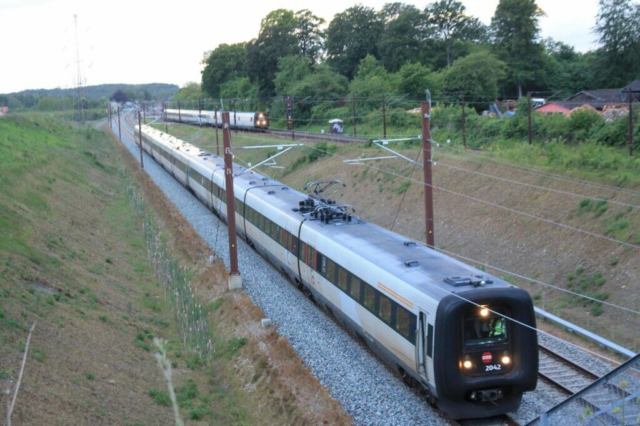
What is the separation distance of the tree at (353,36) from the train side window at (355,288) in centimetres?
7178

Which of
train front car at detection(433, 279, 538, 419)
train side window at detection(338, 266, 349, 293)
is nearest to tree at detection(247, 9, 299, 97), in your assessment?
train side window at detection(338, 266, 349, 293)

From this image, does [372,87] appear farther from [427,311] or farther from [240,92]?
[427,311]

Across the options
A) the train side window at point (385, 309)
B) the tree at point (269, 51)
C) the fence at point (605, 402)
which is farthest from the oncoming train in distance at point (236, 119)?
the fence at point (605, 402)

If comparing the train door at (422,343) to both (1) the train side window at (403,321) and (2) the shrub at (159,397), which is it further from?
(2) the shrub at (159,397)

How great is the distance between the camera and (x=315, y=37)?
92.1 metres

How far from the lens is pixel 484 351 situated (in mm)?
11055

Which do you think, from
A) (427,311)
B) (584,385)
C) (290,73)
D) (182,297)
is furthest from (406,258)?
(290,73)

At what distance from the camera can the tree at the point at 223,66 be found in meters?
106

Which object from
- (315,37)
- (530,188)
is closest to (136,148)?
(315,37)

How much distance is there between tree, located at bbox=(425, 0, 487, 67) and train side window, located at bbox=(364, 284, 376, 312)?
67.4 m

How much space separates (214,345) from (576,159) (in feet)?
49.0

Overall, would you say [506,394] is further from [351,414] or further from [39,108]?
[39,108]

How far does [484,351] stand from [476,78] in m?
47.6

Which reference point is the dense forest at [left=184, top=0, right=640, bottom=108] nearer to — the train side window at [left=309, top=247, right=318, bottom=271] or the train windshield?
the train side window at [left=309, top=247, right=318, bottom=271]
